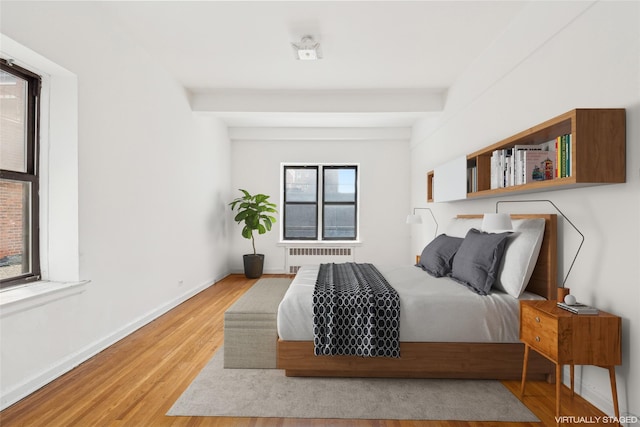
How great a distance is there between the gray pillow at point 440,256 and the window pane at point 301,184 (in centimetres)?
347

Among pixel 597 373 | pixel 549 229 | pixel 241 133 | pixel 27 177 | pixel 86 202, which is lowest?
pixel 597 373

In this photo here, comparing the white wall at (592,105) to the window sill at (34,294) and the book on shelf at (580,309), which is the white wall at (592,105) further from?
the window sill at (34,294)

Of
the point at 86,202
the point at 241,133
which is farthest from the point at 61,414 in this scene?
the point at 241,133

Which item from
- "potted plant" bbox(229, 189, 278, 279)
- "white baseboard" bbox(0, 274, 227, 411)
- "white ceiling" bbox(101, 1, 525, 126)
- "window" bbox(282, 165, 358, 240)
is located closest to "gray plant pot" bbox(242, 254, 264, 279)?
"potted plant" bbox(229, 189, 278, 279)

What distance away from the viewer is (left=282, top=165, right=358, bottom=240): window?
679 centimetres

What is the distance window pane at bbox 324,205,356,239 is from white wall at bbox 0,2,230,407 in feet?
8.86

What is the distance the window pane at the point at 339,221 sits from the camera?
679 cm

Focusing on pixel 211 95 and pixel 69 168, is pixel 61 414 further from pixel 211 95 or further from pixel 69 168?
pixel 211 95

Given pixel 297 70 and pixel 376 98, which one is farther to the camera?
pixel 376 98

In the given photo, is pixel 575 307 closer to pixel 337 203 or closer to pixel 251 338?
pixel 251 338

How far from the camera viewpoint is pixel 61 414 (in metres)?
1.99

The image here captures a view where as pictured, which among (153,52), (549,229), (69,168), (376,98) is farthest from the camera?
(376,98)

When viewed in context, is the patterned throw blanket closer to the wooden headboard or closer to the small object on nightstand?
the small object on nightstand

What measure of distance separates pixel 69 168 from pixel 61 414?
5.37 feet
